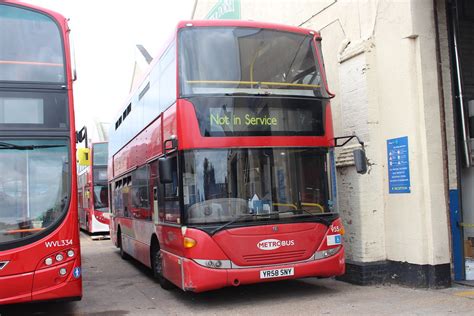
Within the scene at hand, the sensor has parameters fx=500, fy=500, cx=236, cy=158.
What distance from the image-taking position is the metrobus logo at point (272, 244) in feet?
23.0

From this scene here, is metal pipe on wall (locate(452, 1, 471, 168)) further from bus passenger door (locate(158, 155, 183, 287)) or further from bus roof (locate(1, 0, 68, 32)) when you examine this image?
bus roof (locate(1, 0, 68, 32))

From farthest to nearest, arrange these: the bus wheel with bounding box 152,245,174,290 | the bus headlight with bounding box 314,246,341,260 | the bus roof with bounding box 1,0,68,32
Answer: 1. the bus wheel with bounding box 152,245,174,290
2. the bus headlight with bounding box 314,246,341,260
3. the bus roof with bounding box 1,0,68,32

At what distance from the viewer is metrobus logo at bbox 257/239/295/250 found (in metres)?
7.00

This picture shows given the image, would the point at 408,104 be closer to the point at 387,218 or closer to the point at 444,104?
the point at 444,104

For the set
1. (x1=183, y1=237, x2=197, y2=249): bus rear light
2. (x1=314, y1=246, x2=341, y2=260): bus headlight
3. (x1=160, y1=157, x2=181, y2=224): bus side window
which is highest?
(x1=160, y1=157, x2=181, y2=224): bus side window

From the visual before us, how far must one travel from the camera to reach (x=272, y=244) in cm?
705

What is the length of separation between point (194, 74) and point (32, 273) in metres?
3.37

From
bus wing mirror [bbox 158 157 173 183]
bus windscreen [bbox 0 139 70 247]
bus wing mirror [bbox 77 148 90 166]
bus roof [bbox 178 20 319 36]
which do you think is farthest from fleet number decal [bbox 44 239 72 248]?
bus roof [bbox 178 20 319 36]

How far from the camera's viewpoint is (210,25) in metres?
7.39

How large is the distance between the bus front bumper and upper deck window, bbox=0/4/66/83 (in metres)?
3.08

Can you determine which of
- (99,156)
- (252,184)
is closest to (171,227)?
(252,184)

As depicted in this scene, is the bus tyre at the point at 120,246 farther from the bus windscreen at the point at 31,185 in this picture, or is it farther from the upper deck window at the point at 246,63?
the upper deck window at the point at 246,63

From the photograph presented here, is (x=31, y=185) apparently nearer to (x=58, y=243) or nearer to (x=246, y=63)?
(x=58, y=243)

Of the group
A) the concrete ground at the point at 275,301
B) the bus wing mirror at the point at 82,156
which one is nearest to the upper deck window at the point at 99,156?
the concrete ground at the point at 275,301
